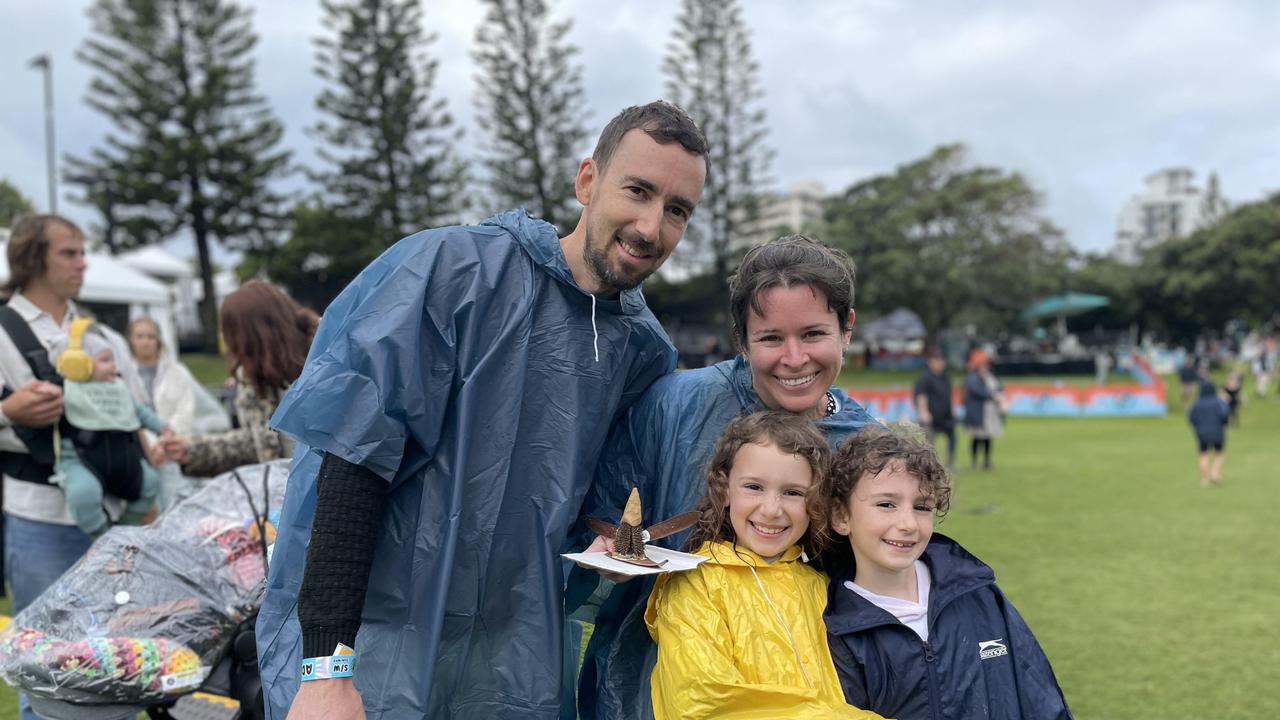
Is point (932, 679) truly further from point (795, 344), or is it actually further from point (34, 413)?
point (34, 413)

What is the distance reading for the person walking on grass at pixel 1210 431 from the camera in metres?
10.8

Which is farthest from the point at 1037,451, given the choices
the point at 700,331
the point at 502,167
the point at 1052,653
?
the point at 700,331

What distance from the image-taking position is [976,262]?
38375 mm

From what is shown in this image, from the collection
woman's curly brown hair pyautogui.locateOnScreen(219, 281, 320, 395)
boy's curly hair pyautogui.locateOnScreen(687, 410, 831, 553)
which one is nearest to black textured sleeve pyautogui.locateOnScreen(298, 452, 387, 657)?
boy's curly hair pyautogui.locateOnScreen(687, 410, 831, 553)

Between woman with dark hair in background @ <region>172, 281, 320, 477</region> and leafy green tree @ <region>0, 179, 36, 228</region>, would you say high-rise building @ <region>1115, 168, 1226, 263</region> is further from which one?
woman with dark hair in background @ <region>172, 281, 320, 477</region>

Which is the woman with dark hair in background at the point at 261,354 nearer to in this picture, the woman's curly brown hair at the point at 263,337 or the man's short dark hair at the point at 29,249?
the woman's curly brown hair at the point at 263,337

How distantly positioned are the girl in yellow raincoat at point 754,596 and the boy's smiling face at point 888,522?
8cm

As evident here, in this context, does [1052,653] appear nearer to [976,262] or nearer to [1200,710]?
[1200,710]

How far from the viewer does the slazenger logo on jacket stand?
76.9 inches

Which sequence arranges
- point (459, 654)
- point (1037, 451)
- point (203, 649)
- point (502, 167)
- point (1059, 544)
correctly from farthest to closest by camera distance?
point (502, 167) → point (1037, 451) → point (1059, 544) → point (203, 649) → point (459, 654)

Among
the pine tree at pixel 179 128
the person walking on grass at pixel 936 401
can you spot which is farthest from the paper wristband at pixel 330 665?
the pine tree at pixel 179 128

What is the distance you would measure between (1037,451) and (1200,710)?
1143 centimetres

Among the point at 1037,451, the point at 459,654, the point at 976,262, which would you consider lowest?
the point at 1037,451

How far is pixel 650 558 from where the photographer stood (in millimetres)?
1845
